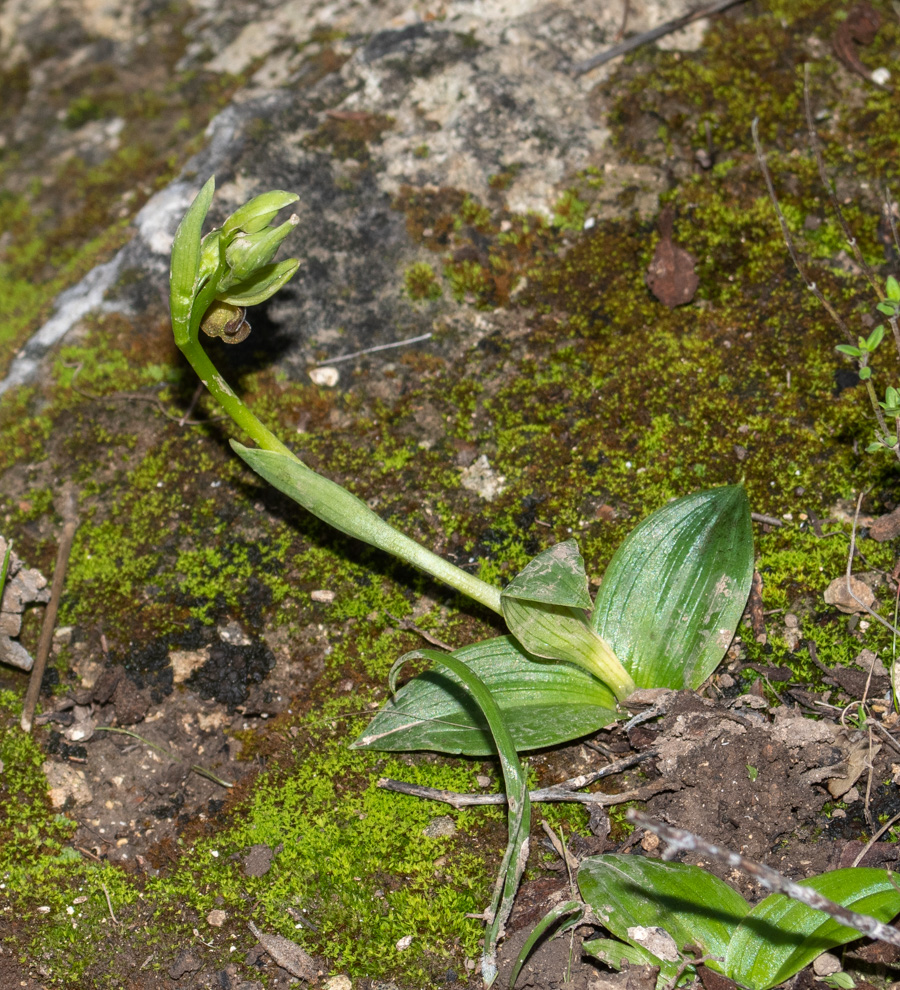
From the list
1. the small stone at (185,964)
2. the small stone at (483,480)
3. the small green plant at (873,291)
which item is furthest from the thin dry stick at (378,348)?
the small stone at (185,964)

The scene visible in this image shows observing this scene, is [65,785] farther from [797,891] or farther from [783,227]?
[783,227]

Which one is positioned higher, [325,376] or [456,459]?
[325,376]

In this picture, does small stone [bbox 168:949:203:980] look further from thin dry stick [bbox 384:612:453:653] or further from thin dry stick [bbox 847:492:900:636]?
thin dry stick [bbox 847:492:900:636]

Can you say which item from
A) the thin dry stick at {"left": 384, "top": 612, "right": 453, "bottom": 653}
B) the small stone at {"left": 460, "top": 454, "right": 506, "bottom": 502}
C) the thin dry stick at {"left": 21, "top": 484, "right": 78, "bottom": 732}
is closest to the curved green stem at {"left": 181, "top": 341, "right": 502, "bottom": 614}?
the thin dry stick at {"left": 384, "top": 612, "right": 453, "bottom": 653}

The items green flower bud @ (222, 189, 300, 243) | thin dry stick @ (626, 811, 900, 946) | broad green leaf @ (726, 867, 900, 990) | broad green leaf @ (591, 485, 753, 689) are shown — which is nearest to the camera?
thin dry stick @ (626, 811, 900, 946)

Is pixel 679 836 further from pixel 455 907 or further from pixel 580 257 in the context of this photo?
pixel 580 257

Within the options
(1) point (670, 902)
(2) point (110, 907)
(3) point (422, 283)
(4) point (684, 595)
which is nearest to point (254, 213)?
(3) point (422, 283)
